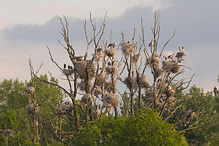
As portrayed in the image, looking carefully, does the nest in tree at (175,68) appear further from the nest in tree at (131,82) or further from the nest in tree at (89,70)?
the nest in tree at (89,70)

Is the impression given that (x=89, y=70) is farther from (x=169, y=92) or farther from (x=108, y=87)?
(x=169, y=92)

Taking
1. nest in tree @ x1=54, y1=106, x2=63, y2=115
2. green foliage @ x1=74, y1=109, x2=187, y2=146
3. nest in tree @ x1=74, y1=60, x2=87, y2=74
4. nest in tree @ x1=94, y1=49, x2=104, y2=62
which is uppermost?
nest in tree @ x1=94, y1=49, x2=104, y2=62

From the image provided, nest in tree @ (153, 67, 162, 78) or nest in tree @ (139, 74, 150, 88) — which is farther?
nest in tree @ (153, 67, 162, 78)

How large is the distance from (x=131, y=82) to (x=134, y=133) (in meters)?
4.32

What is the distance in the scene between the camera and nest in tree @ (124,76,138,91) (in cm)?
2241

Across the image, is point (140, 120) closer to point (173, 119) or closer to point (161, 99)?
point (161, 99)

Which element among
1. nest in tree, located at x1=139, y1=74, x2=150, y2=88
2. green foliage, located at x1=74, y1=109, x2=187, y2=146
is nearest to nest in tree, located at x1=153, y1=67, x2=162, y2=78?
nest in tree, located at x1=139, y1=74, x2=150, y2=88

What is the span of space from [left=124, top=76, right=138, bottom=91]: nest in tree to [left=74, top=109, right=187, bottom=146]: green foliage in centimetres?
334

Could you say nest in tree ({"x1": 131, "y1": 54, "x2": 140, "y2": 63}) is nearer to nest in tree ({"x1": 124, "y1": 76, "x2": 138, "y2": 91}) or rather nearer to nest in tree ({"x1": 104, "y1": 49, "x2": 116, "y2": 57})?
nest in tree ({"x1": 124, "y1": 76, "x2": 138, "y2": 91})

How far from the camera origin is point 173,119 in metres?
50.9

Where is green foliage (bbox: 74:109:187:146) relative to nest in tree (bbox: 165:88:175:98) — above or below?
below

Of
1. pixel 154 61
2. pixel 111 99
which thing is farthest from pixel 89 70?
pixel 154 61

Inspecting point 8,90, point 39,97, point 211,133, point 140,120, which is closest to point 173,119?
point 211,133

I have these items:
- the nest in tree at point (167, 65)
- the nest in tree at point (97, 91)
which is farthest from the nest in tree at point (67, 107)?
the nest in tree at point (167, 65)
